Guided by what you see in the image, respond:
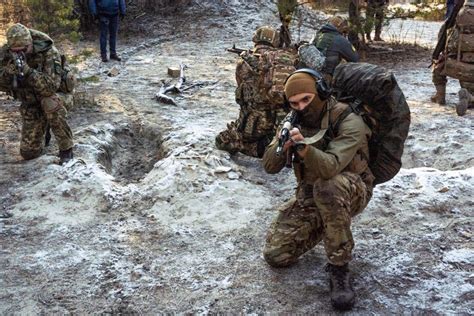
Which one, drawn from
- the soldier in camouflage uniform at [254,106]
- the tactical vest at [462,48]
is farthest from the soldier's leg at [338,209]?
the tactical vest at [462,48]

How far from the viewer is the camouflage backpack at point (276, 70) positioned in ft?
18.4

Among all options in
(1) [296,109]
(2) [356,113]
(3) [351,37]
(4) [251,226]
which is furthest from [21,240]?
(3) [351,37]

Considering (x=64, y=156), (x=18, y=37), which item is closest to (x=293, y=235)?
(x=64, y=156)

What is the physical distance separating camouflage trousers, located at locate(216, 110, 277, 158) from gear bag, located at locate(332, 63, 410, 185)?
2.35 metres

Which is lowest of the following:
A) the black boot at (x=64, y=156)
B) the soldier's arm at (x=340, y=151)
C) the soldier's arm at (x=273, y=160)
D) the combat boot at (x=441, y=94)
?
the black boot at (x=64, y=156)

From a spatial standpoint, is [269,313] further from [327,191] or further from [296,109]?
[296,109]

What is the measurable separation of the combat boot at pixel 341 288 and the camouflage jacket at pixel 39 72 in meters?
3.77

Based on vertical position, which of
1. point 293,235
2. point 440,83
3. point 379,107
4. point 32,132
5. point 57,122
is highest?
point 379,107

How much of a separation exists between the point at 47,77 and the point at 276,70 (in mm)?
2539

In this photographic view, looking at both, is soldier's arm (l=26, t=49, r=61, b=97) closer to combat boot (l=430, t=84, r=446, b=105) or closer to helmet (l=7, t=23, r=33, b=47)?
helmet (l=7, t=23, r=33, b=47)

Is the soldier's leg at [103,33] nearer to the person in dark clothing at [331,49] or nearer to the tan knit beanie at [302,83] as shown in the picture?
the person in dark clothing at [331,49]

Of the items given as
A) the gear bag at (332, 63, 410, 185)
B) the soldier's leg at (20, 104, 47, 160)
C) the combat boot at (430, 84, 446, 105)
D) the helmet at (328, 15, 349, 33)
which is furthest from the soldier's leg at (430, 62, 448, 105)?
the soldier's leg at (20, 104, 47, 160)

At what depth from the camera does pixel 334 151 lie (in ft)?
10.8

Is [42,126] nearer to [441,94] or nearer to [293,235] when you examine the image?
[293,235]
